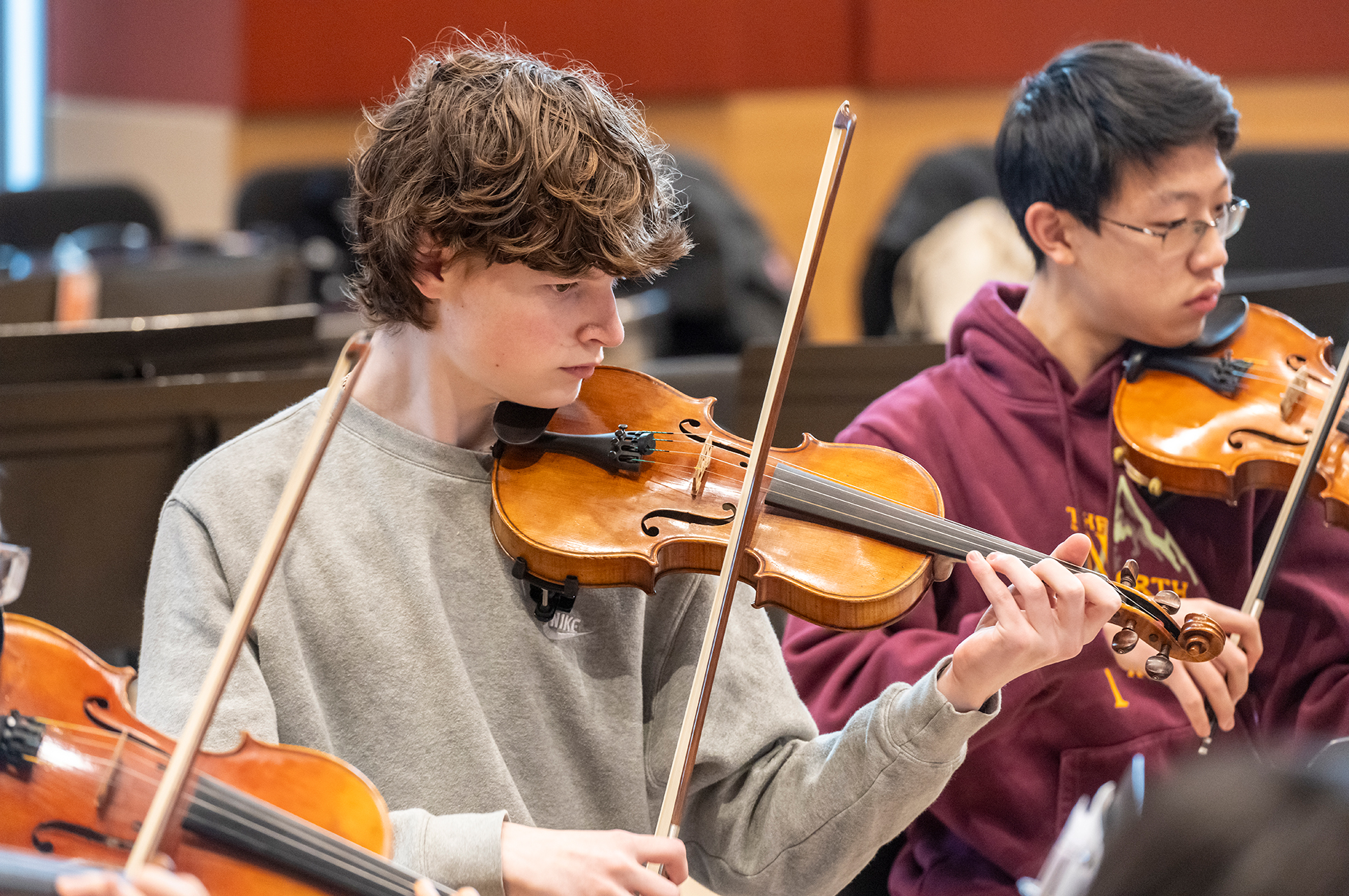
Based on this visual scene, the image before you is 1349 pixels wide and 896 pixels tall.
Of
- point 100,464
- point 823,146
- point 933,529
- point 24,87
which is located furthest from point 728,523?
point 24,87

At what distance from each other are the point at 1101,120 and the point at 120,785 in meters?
1.21

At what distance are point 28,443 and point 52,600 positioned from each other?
211 millimetres

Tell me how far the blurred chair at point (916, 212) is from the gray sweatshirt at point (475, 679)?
243 cm

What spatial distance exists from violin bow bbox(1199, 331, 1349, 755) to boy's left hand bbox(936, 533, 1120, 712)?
38cm

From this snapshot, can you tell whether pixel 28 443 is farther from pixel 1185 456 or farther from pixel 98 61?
pixel 98 61

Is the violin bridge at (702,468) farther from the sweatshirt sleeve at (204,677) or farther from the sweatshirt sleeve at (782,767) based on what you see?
the sweatshirt sleeve at (204,677)

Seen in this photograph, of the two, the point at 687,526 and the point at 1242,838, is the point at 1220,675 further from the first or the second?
the point at 1242,838

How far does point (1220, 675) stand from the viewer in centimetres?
141

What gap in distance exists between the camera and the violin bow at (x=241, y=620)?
820 mm

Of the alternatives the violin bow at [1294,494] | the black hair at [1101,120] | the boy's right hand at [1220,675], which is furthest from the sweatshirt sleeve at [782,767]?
the black hair at [1101,120]

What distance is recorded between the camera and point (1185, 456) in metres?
1.46

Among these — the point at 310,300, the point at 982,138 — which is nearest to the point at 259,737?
the point at 310,300

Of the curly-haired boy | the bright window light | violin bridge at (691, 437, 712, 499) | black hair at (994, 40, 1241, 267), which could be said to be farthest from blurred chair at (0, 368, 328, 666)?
the bright window light

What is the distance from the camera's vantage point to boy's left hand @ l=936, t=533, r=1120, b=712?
1.11 metres
